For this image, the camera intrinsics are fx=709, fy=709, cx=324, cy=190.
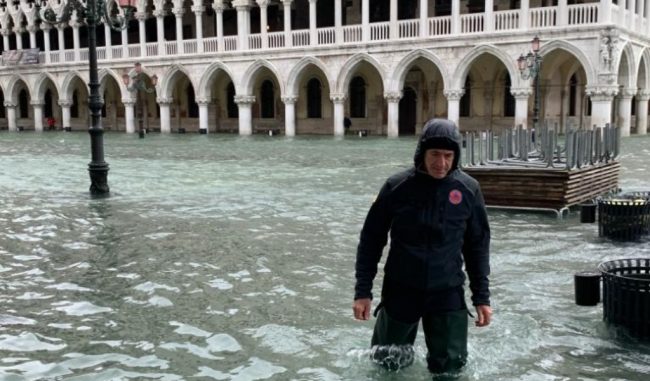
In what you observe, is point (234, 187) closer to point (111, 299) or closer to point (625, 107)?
point (111, 299)

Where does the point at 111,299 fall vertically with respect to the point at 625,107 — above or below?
below

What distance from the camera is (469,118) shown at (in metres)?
32.6

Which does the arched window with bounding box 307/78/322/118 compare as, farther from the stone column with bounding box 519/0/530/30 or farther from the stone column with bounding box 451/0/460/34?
the stone column with bounding box 519/0/530/30

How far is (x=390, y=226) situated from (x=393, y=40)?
1077 inches

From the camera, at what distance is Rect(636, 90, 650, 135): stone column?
101 ft

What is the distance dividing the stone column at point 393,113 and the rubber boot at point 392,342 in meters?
26.7

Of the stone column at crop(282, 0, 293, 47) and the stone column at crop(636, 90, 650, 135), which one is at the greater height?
the stone column at crop(282, 0, 293, 47)

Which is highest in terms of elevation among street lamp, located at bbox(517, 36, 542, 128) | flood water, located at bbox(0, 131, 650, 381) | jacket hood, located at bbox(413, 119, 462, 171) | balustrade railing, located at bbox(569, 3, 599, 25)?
balustrade railing, located at bbox(569, 3, 599, 25)

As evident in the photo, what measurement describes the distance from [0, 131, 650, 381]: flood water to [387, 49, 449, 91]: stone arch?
55.1ft

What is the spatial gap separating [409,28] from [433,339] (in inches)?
1085

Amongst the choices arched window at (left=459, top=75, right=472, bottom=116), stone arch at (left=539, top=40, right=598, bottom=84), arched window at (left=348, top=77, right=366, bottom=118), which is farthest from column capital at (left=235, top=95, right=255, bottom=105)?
stone arch at (left=539, top=40, right=598, bottom=84)

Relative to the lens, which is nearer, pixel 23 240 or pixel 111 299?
pixel 111 299

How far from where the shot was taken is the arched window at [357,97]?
35375mm

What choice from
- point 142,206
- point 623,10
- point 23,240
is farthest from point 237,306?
point 623,10
